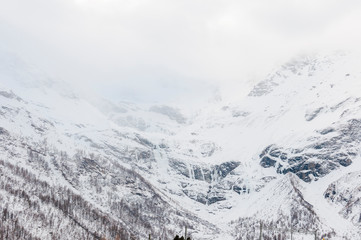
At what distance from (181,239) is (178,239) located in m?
0.50

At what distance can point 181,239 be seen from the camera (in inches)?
2884

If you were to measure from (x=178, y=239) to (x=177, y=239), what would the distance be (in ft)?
1.35

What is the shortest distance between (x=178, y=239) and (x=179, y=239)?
29cm

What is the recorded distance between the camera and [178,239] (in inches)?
2874

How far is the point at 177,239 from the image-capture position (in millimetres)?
72625

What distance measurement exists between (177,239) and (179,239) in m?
0.70

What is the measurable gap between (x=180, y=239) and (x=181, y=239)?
0.19 m

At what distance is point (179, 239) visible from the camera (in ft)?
240

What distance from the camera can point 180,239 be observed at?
73375mm

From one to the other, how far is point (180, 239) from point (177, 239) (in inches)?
34.7

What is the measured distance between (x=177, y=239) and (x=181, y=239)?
0.86 m
